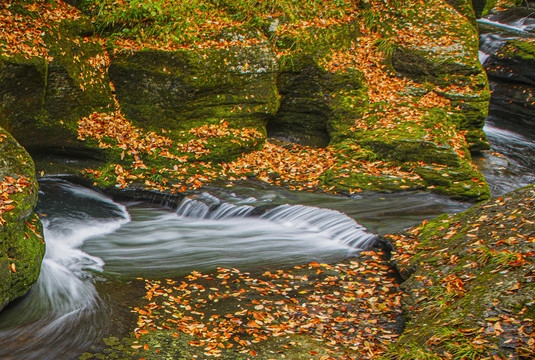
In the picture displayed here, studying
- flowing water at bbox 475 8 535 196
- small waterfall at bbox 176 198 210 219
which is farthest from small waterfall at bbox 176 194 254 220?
flowing water at bbox 475 8 535 196

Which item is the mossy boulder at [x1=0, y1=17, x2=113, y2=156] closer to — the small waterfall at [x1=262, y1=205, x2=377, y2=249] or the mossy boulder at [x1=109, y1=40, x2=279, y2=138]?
the mossy boulder at [x1=109, y1=40, x2=279, y2=138]

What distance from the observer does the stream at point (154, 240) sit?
16.0 feet

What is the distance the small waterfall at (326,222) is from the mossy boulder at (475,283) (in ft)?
2.23

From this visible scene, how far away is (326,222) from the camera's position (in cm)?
763

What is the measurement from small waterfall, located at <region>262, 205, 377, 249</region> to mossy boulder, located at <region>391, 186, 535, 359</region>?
2.23 feet

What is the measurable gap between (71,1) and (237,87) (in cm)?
397

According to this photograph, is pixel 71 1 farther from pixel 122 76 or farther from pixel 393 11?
pixel 393 11

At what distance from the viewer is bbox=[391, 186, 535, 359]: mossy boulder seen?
3.92 meters

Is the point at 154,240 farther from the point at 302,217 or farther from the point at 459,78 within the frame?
the point at 459,78

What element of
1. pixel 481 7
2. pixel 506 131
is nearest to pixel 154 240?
pixel 506 131

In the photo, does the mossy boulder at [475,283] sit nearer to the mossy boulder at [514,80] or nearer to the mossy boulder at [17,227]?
the mossy boulder at [17,227]

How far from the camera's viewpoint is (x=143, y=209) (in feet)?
27.6

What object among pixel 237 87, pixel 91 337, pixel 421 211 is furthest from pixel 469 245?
pixel 237 87

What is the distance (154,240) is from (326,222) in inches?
109
